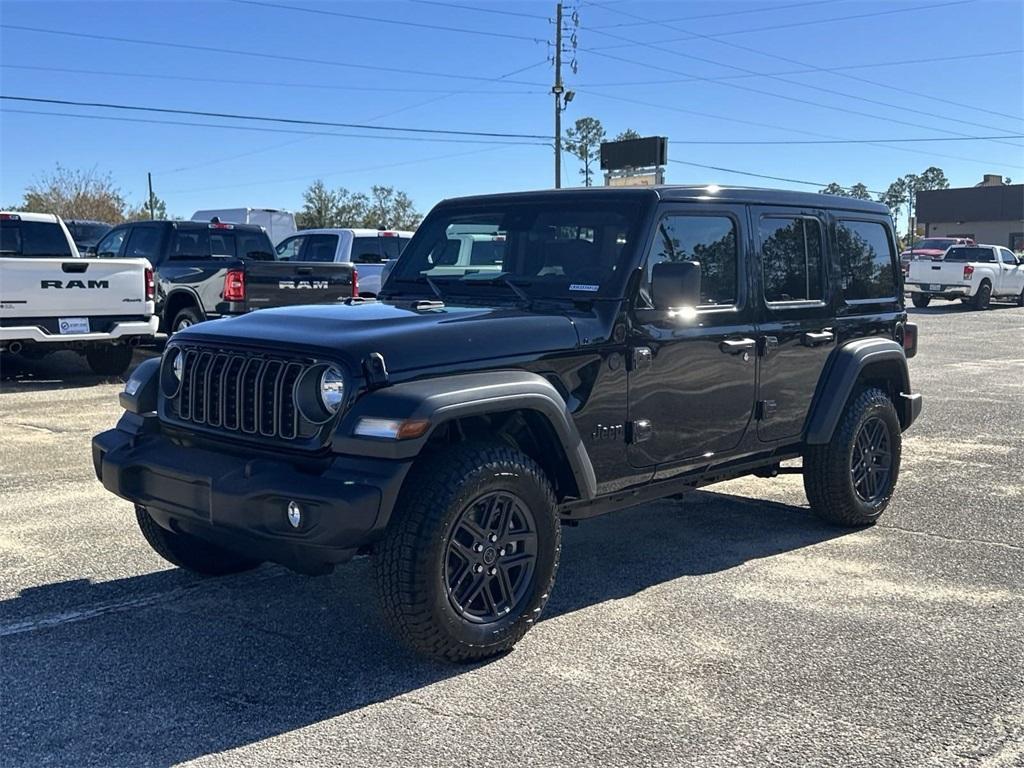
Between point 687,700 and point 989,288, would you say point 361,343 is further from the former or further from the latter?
point 989,288

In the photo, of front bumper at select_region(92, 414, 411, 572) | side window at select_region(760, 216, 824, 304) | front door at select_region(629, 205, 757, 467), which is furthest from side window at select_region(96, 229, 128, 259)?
front door at select_region(629, 205, 757, 467)

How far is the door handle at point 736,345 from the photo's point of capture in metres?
5.05

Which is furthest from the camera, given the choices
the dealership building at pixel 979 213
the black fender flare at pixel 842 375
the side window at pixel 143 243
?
the dealership building at pixel 979 213

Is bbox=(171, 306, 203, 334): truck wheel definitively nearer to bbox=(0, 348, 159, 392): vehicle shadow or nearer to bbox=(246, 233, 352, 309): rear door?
bbox=(0, 348, 159, 392): vehicle shadow

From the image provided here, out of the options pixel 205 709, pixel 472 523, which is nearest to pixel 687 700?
pixel 472 523

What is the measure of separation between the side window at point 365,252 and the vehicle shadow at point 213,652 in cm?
998

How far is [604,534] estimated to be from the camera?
591cm

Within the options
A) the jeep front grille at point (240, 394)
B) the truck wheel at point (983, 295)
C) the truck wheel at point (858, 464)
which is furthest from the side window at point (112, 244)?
the truck wheel at point (983, 295)

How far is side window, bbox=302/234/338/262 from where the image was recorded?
15165mm

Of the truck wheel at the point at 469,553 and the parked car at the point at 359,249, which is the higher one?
the parked car at the point at 359,249

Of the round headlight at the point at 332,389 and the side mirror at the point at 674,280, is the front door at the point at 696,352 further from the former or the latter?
the round headlight at the point at 332,389

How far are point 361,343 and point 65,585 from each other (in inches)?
84.5

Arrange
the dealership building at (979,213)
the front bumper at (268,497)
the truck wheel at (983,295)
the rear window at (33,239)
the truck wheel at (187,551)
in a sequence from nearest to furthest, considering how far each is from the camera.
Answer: the front bumper at (268,497)
the truck wheel at (187,551)
the rear window at (33,239)
the truck wheel at (983,295)
the dealership building at (979,213)

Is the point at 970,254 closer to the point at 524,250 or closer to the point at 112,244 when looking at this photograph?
the point at 112,244
